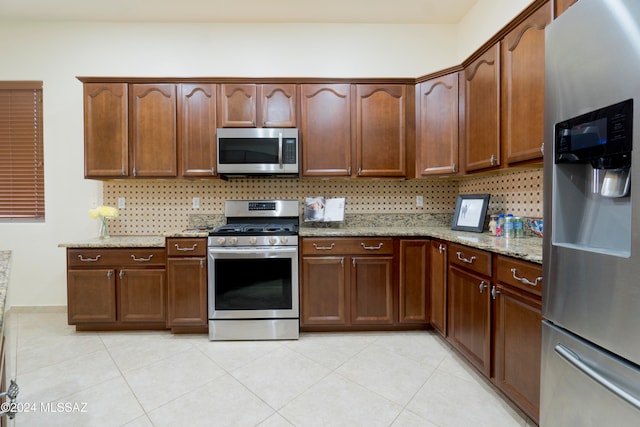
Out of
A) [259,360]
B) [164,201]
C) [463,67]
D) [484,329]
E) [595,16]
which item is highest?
[463,67]

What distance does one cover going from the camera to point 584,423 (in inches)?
37.9

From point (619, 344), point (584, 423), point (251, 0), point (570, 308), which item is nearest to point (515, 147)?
point (570, 308)

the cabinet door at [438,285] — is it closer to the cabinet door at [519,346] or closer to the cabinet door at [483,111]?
the cabinet door at [519,346]

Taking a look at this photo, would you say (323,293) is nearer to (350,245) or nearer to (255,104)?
(350,245)

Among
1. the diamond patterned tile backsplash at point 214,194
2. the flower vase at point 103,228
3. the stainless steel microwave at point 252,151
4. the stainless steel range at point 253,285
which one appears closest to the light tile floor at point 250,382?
the stainless steel range at point 253,285

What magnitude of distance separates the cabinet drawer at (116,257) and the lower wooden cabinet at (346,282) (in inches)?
51.1

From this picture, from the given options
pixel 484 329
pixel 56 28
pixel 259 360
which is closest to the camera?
pixel 484 329

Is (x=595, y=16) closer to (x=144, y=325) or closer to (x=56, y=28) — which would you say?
(x=144, y=325)

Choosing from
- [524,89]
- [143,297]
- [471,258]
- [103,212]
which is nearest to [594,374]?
[471,258]

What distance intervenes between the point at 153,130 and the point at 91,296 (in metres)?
1.57

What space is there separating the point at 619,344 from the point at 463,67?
2.22m

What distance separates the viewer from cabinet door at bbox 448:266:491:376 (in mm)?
1710

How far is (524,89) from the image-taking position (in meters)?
1.70

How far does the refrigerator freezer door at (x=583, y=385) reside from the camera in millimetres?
832
